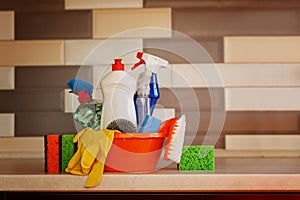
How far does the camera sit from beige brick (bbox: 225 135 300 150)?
4.89ft

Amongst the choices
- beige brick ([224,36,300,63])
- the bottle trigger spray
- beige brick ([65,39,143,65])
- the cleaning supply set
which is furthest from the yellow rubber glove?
beige brick ([224,36,300,63])

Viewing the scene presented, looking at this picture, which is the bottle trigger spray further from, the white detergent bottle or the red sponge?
the red sponge

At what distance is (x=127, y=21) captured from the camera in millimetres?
1527

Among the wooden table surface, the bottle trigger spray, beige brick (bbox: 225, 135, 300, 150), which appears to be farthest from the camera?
beige brick (bbox: 225, 135, 300, 150)

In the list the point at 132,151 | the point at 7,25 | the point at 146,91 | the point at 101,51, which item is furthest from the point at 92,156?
the point at 7,25

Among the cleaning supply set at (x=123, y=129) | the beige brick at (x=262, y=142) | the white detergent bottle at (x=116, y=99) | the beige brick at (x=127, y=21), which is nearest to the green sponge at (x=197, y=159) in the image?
the cleaning supply set at (x=123, y=129)

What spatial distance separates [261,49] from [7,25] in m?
0.77

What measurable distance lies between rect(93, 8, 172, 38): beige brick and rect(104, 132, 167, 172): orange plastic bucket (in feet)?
1.85

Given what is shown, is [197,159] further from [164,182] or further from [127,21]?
[127,21]

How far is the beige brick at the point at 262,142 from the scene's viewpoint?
1.49 m

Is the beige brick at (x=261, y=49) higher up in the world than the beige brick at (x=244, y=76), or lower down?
higher up

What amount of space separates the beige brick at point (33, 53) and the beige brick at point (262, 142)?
0.56 m

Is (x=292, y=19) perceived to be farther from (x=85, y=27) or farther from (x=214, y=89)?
(x=85, y=27)

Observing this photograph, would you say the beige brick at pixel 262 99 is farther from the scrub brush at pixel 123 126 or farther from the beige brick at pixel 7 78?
the beige brick at pixel 7 78
